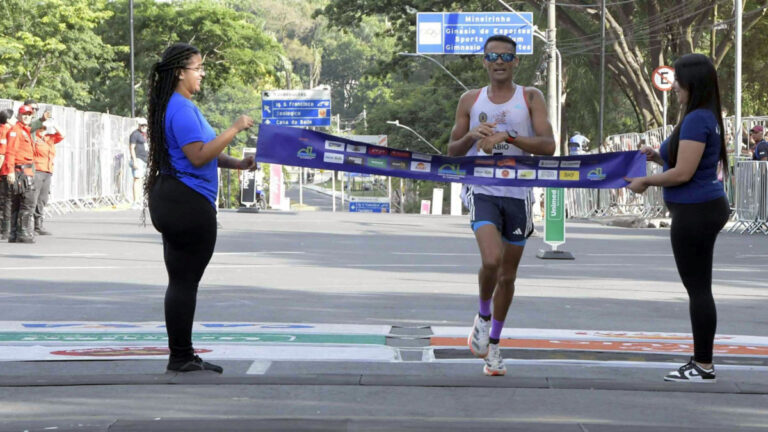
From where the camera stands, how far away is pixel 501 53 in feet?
23.9

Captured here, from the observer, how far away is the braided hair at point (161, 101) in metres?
6.98

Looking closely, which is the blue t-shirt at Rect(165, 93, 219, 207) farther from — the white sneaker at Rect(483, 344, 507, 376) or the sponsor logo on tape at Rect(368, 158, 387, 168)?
the white sneaker at Rect(483, 344, 507, 376)

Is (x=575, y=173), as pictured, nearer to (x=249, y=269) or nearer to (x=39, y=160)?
(x=249, y=269)

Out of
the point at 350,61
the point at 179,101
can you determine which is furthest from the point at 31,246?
the point at 350,61

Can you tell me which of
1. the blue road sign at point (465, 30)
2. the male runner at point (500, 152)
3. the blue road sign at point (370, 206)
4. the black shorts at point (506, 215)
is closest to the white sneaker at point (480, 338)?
the male runner at point (500, 152)

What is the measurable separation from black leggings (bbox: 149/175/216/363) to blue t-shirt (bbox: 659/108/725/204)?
101 inches

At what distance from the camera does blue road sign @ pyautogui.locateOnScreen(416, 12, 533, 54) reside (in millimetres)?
36719

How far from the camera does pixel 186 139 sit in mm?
6871

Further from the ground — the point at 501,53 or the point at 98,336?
the point at 501,53

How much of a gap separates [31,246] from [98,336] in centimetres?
956

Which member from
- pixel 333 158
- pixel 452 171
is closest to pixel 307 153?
pixel 333 158

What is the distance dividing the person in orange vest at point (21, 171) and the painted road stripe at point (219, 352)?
9776mm

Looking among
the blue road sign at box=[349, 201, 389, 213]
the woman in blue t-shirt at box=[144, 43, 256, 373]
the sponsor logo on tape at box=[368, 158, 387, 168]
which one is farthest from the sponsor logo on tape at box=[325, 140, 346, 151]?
the blue road sign at box=[349, 201, 389, 213]

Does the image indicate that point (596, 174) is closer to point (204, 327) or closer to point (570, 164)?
point (570, 164)
